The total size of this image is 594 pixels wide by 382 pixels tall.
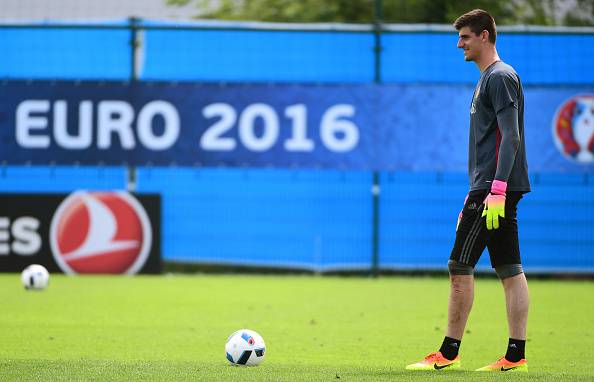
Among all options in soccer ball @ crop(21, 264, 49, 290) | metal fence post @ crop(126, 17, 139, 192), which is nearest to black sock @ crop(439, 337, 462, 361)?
soccer ball @ crop(21, 264, 49, 290)

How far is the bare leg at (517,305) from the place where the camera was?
759 cm

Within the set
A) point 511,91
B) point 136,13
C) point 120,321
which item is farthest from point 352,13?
point 511,91

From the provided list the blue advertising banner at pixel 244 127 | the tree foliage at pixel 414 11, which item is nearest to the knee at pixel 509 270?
the blue advertising banner at pixel 244 127

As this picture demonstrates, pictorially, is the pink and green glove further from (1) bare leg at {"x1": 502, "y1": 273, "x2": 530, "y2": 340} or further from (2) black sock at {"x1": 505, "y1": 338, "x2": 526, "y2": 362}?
(2) black sock at {"x1": 505, "y1": 338, "x2": 526, "y2": 362}

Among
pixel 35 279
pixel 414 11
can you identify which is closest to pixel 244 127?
pixel 35 279

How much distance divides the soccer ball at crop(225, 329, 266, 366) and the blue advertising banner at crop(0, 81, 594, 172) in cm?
918

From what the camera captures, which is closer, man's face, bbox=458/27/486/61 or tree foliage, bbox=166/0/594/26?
man's face, bbox=458/27/486/61

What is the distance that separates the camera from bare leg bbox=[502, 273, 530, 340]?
7586 millimetres

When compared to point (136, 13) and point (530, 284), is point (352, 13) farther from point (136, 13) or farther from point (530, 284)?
point (530, 284)

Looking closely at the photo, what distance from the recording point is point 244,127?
55.2 feet

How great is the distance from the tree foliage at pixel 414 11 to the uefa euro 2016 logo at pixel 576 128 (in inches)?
309

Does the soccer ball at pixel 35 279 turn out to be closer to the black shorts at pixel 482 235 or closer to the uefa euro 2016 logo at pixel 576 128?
the uefa euro 2016 logo at pixel 576 128

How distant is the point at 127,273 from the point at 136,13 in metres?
4.30

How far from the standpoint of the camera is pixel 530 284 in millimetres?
16734
